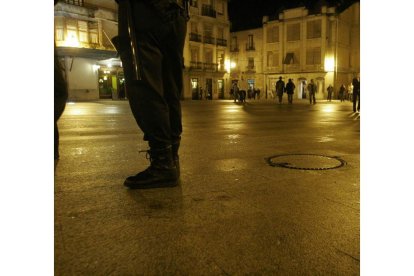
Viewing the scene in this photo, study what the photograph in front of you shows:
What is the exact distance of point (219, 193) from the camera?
7.39 feet

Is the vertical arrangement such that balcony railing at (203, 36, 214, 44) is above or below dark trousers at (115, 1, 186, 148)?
above

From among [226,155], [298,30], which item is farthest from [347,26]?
[226,155]

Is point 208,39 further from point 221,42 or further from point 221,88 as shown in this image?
point 221,88

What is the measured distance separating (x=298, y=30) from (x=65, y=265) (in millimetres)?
47484

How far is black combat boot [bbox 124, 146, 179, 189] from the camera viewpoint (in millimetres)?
2375

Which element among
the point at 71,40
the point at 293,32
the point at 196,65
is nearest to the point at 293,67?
the point at 293,32

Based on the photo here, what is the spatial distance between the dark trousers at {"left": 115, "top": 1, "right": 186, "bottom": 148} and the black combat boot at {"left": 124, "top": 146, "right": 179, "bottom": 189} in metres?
0.07

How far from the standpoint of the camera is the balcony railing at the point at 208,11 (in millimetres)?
45625

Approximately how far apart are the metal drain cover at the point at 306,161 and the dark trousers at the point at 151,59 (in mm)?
1199

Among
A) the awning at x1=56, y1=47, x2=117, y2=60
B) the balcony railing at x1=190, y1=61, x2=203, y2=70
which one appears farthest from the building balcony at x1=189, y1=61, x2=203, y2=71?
the awning at x1=56, y1=47, x2=117, y2=60

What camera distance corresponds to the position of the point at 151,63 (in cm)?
241

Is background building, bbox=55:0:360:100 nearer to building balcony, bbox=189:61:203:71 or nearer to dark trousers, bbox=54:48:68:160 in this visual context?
building balcony, bbox=189:61:203:71
